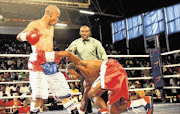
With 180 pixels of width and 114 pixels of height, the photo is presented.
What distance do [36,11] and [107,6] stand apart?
324 cm

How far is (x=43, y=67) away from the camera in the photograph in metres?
1.77

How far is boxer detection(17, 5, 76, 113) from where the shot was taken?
172 cm

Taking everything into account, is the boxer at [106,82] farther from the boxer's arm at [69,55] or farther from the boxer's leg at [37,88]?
the boxer's leg at [37,88]

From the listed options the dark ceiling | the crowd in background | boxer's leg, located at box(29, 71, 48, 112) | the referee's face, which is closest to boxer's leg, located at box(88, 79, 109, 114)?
boxer's leg, located at box(29, 71, 48, 112)

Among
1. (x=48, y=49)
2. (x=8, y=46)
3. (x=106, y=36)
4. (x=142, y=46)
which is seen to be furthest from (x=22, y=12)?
(x=48, y=49)

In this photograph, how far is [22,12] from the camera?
31.8 ft

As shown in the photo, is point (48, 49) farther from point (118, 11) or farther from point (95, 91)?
point (118, 11)

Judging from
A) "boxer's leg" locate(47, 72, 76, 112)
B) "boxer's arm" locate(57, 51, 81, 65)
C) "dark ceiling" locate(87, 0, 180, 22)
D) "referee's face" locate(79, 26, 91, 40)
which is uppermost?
"dark ceiling" locate(87, 0, 180, 22)

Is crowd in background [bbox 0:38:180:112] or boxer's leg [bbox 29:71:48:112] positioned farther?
crowd in background [bbox 0:38:180:112]

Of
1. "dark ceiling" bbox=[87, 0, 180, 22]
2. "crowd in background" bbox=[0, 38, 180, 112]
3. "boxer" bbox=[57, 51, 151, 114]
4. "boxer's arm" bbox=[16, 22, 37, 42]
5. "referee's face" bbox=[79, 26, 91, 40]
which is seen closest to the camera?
"boxer" bbox=[57, 51, 151, 114]

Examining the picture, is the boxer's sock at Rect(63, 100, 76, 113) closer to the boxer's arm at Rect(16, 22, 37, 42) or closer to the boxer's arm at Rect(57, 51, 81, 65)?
the boxer's arm at Rect(57, 51, 81, 65)

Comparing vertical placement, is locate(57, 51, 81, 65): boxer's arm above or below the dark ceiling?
below

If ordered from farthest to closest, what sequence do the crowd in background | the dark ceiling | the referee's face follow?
the dark ceiling < the crowd in background < the referee's face

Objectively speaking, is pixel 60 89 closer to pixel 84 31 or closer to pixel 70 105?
pixel 70 105
